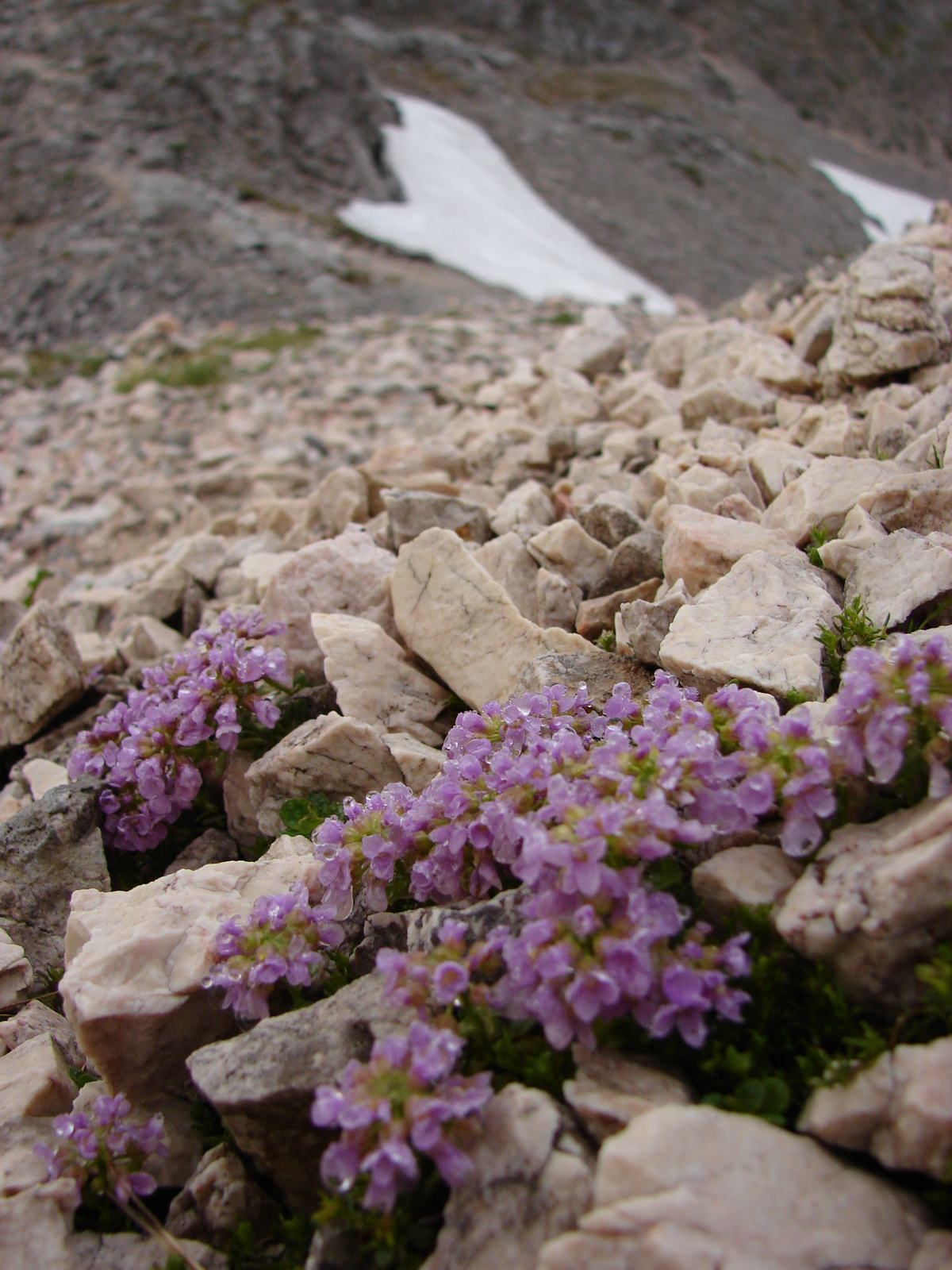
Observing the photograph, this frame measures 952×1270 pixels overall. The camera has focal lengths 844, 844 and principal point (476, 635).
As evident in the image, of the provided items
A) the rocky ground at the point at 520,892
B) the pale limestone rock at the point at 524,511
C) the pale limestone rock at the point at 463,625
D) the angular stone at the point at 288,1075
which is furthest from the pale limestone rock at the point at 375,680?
the angular stone at the point at 288,1075

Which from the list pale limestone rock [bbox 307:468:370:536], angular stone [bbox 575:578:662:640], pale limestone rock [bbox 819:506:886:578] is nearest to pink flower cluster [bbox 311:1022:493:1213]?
angular stone [bbox 575:578:662:640]

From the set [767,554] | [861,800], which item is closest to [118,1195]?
[861,800]

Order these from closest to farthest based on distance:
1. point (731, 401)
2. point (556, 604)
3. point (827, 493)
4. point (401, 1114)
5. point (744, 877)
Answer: point (401, 1114), point (744, 877), point (827, 493), point (556, 604), point (731, 401)

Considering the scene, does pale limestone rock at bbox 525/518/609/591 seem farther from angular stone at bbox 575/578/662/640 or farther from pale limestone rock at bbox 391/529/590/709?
pale limestone rock at bbox 391/529/590/709

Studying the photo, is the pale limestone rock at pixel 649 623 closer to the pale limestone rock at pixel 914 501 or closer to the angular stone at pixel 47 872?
the pale limestone rock at pixel 914 501

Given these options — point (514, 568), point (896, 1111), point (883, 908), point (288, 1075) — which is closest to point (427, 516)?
point (514, 568)

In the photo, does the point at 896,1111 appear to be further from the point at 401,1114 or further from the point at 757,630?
the point at 757,630
